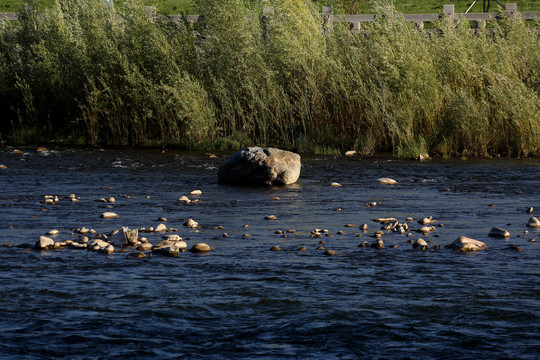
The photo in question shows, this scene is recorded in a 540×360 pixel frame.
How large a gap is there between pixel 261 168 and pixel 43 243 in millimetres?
6902

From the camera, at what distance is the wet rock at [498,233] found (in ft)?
36.2

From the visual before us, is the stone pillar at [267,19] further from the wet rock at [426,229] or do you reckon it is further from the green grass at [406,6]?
the green grass at [406,6]

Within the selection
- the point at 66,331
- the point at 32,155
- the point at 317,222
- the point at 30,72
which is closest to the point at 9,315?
the point at 66,331

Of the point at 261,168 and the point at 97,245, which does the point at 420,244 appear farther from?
the point at 261,168

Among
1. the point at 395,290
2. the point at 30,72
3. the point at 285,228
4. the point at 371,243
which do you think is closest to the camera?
the point at 395,290

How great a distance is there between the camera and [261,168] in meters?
16.5

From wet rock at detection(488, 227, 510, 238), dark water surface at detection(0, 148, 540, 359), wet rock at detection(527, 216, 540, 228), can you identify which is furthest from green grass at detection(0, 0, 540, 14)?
wet rock at detection(488, 227, 510, 238)

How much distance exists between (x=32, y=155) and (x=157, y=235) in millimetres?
11963

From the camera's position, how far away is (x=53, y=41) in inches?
1006

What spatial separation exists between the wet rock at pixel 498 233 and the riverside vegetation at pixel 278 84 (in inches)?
391

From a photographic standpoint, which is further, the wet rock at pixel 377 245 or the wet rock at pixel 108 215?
the wet rock at pixel 108 215

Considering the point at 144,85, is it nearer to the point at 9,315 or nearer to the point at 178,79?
the point at 178,79

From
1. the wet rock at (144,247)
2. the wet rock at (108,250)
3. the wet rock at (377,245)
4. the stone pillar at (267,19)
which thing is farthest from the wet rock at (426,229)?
the stone pillar at (267,19)

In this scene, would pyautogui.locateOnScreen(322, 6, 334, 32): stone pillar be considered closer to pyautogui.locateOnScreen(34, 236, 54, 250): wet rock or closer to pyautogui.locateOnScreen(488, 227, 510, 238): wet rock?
pyautogui.locateOnScreen(488, 227, 510, 238): wet rock
